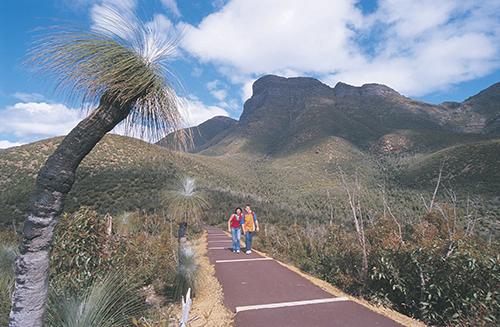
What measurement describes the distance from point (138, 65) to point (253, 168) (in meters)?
52.8

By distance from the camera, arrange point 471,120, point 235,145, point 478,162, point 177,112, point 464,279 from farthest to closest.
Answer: point 235,145 < point 471,120 < point 478,162 < point 464,279 < point 177,112

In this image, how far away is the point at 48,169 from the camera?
5.15 ft

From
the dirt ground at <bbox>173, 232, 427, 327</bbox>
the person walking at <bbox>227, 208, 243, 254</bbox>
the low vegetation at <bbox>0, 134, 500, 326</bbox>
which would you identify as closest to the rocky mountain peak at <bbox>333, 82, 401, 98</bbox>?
the low vegetation at <bbox>0, 134, 500, 326</bbox>

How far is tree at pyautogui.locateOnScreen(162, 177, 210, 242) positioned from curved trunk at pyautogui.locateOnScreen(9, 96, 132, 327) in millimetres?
3637


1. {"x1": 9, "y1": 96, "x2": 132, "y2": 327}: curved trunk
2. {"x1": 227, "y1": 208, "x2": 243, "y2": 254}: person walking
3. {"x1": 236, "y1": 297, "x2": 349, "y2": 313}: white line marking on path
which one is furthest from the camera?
{"x1": 227, "y1": 208, "x2": 243, "y2": 254}: person walking

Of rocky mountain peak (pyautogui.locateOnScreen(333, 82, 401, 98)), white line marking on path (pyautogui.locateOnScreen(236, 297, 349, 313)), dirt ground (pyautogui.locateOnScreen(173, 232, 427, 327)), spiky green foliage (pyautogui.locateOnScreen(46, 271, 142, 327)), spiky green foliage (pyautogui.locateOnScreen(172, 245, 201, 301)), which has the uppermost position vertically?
rocky mountain peak (pyautogui.locateOnScreen(333, 82, 401, 98))

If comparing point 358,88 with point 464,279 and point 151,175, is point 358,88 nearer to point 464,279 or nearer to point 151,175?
point 151,175

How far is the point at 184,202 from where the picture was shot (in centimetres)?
537

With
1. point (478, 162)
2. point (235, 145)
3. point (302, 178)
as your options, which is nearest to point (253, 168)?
point (302, 178)

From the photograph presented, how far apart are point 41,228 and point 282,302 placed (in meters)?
3.63

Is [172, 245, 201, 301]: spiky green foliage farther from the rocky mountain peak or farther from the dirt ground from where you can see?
the rocky mountain peak

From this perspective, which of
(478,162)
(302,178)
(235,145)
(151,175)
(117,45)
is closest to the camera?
(117,45)

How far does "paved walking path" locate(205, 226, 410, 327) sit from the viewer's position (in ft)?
10.6

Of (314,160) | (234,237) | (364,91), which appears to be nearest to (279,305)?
(234,237)
